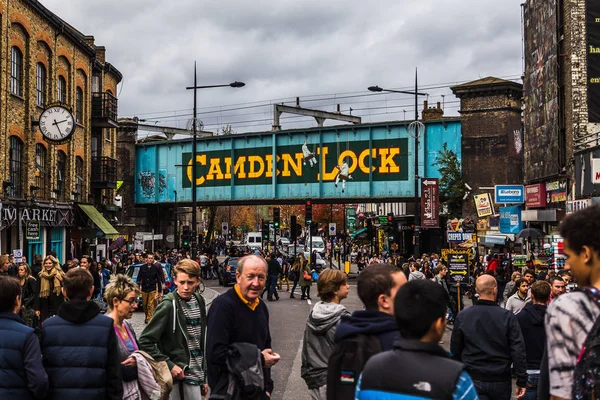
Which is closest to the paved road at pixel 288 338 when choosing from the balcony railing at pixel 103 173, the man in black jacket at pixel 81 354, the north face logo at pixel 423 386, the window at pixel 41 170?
the man in black jacket at pixel 81 354

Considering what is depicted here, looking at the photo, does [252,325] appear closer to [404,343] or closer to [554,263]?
[404,343]

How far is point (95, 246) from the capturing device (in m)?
39.2

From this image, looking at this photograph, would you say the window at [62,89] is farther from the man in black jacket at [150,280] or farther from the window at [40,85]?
the man in black jacket at [150,280]

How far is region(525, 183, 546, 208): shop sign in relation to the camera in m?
31.2

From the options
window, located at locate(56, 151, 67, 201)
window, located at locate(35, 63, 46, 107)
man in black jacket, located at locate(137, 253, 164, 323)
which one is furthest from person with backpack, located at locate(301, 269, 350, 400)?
window, located at locate(56, 151, 67, 201)

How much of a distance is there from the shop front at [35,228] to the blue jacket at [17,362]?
58.4ft

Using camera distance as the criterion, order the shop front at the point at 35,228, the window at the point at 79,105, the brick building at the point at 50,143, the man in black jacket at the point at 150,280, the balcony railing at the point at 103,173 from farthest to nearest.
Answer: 1. the balcony railing at the point at 103,173
2. the window at the point at 79,105
3. the brick building at the point at 50,143
4. the shop front at the point at 35,228
5. the man in black jacket at the point at 150,280

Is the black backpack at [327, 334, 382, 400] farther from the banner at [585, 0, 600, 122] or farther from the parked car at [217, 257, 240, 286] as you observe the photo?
the parked car at [217, 257, 240, 286]

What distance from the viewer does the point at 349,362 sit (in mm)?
4383

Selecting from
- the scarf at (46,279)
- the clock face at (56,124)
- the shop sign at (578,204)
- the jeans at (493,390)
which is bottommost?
the jeans at (493,390)

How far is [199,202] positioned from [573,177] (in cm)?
2711

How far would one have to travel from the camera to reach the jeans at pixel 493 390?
6.40 metres

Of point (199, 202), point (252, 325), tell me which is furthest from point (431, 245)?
point (252, 325)

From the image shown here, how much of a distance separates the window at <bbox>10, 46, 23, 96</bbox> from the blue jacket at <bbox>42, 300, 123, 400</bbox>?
24.0 meters
